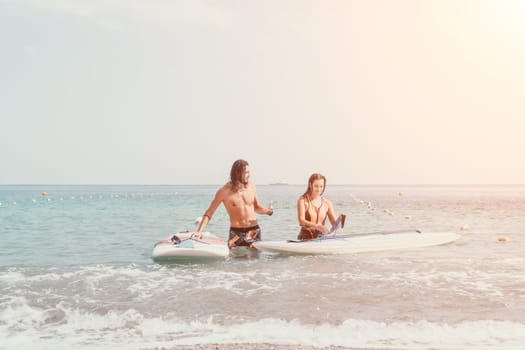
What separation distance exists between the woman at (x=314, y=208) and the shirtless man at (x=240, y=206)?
29.7 inches

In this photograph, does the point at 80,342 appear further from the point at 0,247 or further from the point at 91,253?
the point at 0,247

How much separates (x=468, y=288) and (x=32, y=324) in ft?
19.9

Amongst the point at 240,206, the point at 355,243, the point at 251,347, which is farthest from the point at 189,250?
the point at 251,347

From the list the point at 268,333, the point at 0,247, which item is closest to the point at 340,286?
the point at 268,333

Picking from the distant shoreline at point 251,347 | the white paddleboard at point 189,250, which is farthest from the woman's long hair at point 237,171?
the distant shoreline at point 251,347

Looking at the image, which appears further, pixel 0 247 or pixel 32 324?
pixel 0 247

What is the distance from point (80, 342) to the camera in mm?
5242

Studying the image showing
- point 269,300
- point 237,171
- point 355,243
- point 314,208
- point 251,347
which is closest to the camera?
point 251,347

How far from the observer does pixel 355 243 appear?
1145 centimetres

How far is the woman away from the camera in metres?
10.6

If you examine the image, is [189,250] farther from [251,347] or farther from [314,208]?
[251,347]

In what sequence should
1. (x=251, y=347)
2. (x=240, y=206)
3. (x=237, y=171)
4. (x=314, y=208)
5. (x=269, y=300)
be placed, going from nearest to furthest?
(x=251, y=347) → (x=269, y=300) → (x=237, y=171) → (x=240, y=206) → (x=314, y=208)

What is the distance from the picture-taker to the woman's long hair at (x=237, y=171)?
10.1 m

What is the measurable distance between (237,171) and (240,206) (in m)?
0.77
